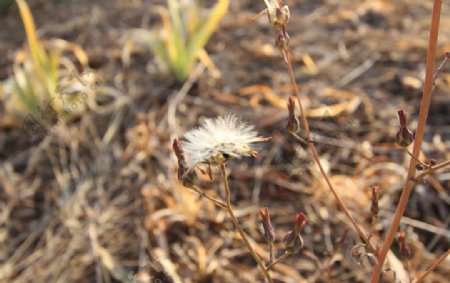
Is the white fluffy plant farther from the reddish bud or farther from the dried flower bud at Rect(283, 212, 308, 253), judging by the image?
the reddish bud

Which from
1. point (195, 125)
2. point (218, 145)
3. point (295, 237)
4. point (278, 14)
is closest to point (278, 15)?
point (278, 14)

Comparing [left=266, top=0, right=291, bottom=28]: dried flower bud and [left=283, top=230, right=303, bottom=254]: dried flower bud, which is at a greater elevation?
[left=266, top=0, right=291, bottom=28]: dried flower bud

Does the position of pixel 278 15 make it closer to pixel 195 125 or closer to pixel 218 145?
pixel 218 145

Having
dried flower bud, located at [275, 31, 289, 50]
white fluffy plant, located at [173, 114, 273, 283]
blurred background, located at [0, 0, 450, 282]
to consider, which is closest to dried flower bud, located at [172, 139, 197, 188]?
white fluffy plant, located at [173, 114, 273, 283]

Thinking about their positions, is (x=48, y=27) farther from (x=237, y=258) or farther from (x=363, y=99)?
(x=237, y=258)

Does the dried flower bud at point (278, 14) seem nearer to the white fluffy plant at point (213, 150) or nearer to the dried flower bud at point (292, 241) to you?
the white fluffy plant at point (213, 150)

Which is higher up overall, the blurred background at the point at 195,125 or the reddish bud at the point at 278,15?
the reddish bud at the point at 278,15

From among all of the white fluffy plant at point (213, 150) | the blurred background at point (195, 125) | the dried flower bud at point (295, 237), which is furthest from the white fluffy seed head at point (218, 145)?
the blurred background at point (195, 125)

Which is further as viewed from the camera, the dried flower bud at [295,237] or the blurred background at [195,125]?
the blurred background at [195,125]
